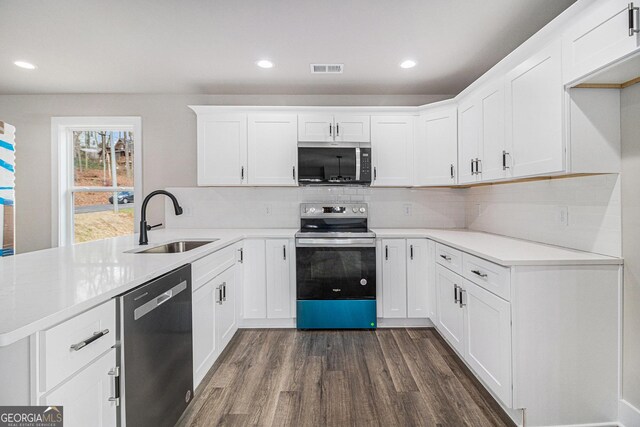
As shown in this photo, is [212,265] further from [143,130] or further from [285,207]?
[143,130]

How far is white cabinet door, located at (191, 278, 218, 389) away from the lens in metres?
1.84

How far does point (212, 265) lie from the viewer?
2.16 metres

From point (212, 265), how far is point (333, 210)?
5.33ft

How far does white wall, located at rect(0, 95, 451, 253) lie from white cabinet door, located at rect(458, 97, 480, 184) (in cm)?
89

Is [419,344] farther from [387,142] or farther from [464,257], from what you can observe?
[387,142]

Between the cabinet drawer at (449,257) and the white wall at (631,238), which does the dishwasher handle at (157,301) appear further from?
the white wall at (631,238)

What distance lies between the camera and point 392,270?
2980 mm

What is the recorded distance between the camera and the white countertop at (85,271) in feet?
2.85

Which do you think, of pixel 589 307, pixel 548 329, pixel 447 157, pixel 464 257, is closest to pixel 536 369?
pixel 548 329

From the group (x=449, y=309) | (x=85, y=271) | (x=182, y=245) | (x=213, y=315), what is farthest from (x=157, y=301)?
(x=449, y=309)

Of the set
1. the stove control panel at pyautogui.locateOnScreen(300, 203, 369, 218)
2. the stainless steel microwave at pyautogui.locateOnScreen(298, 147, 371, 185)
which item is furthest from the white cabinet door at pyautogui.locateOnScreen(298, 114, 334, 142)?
the stove control panel at pyautogui.locateOnScreen(300, 203, 369, 218)

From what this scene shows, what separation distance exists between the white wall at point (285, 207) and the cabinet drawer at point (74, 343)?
2469 millimetres

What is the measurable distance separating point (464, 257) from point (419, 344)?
3.23 ft

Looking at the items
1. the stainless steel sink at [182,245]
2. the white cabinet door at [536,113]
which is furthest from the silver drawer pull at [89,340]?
the white cabinet door at [536,113]
